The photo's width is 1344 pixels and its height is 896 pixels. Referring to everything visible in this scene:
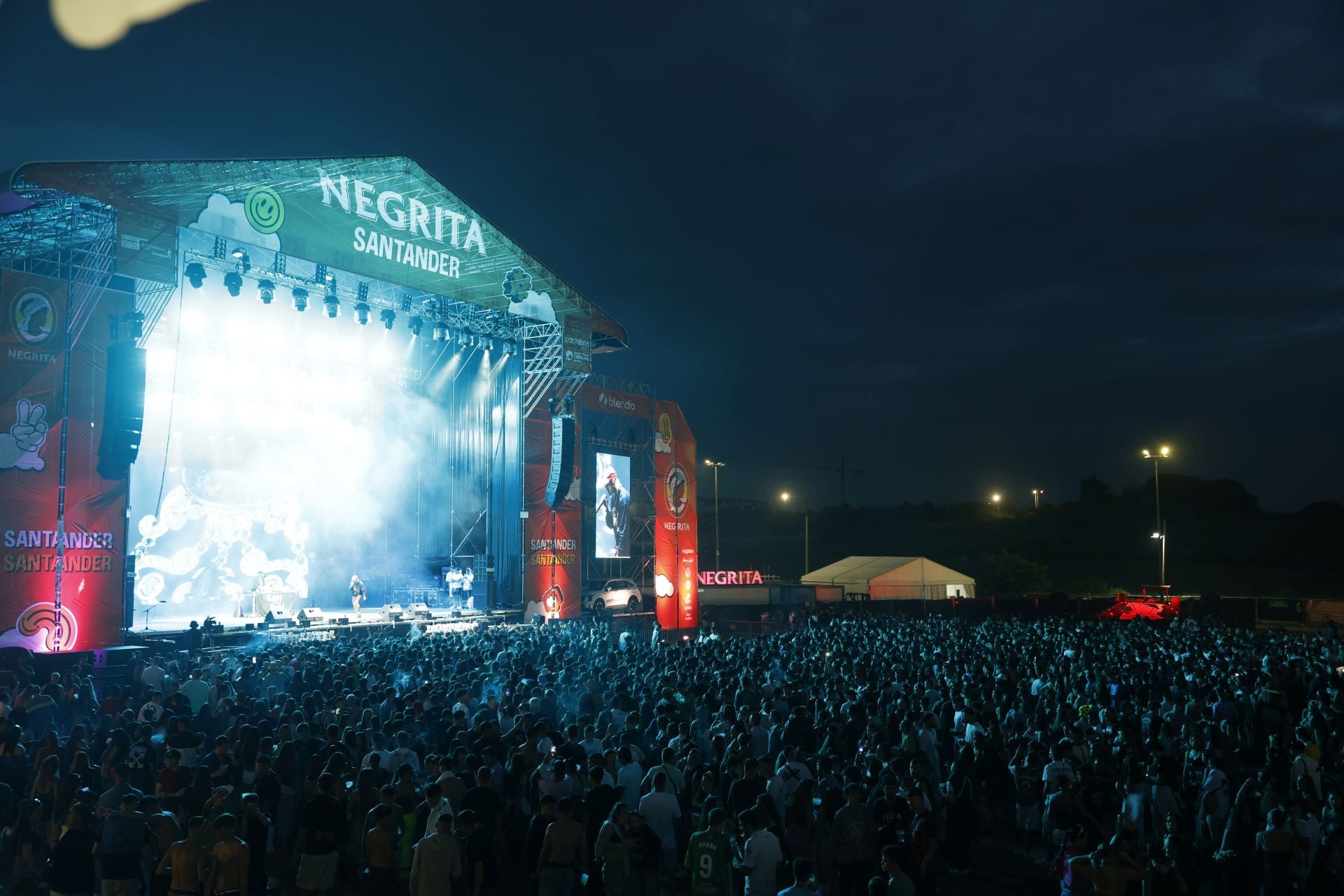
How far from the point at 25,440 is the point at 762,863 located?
1868cm

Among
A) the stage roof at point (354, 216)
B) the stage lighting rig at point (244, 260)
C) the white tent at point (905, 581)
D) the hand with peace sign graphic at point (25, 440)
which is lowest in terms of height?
the white tent at point (905, 581)

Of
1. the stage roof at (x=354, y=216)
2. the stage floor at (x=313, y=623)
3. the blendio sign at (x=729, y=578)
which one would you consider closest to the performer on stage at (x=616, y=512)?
the stage roof at (x=354, y=216)

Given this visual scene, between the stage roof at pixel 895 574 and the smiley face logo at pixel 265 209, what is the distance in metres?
29.5

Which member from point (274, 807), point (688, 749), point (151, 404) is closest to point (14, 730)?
point (274, 807)

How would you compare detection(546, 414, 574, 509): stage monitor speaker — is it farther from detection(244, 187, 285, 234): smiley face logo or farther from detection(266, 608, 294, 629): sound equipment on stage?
detection(244, 187, 285, 234): smiley face logo

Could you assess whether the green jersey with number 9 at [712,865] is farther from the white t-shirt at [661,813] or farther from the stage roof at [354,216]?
the stage roof at [354,216]

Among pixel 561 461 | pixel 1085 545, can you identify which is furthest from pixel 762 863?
pixel 1085 545

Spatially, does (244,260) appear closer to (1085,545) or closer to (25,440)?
(25,440)

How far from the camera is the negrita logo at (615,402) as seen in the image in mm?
33781

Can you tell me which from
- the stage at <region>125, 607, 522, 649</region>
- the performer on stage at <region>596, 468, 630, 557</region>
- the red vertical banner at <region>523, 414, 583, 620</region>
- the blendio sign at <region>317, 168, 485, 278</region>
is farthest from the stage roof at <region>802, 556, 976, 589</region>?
the blendio sign at <region>317, 168, 485, 278</region>

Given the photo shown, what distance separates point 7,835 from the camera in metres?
7.45

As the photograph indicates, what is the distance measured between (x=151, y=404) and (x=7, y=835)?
19.8 meters

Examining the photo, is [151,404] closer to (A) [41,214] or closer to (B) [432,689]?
(A) [41,214]

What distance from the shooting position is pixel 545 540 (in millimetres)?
31156
